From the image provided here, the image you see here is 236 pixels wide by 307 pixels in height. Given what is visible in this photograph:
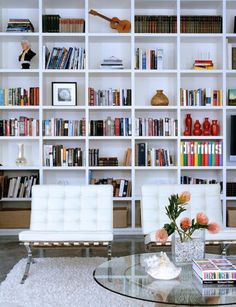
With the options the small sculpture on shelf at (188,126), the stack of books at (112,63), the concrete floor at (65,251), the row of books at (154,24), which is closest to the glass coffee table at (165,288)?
the concrete floor at (65,251)

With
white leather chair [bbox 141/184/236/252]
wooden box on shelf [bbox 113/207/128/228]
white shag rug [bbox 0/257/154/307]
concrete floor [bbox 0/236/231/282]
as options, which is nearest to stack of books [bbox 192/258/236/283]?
white shag rug [bbox 0/257/154/307]

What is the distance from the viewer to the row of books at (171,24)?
18.1ft

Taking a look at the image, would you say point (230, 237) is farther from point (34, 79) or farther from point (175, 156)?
point (34, 79)

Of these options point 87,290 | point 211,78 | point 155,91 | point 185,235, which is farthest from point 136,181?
point 185,235

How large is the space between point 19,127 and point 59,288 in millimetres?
2682

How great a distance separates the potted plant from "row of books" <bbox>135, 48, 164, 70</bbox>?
3.17m

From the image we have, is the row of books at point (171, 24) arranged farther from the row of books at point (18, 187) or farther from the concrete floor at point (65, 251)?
the concrete floor at point (65, 251)

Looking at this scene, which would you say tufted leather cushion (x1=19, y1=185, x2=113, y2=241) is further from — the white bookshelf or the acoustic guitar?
the acoustic guitar

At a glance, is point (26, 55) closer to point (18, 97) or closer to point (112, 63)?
point (18, 97)

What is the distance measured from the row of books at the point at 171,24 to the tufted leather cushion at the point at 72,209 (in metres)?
2.36

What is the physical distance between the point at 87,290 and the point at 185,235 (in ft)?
3.32

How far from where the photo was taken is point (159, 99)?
5.55 meters

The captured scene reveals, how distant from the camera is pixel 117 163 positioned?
18.3ft

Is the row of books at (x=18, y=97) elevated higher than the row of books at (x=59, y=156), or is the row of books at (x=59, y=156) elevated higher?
the row of books at (x=18, y=97)
